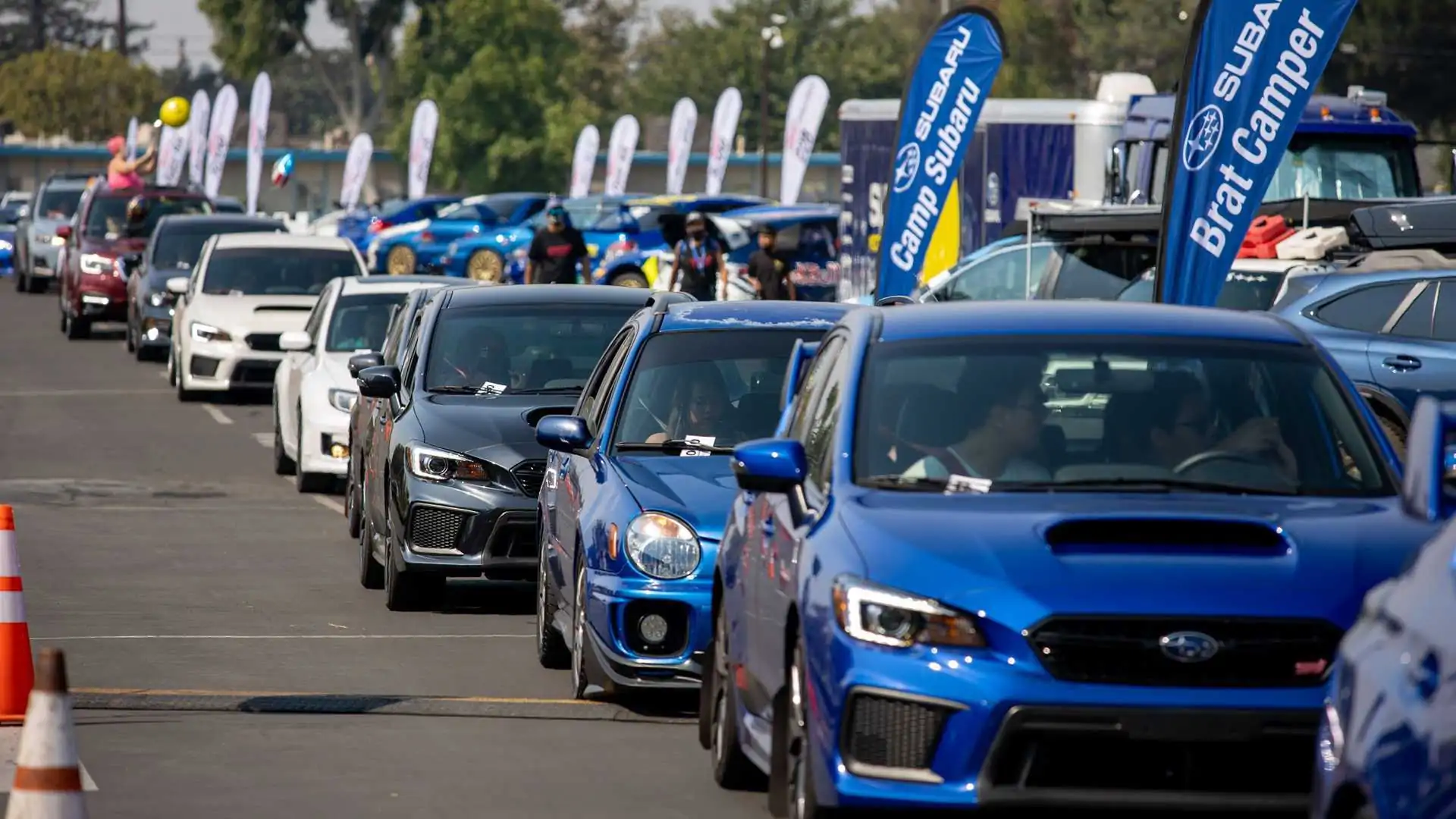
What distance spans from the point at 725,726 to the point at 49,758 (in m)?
2.75

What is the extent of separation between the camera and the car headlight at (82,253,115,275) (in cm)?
3769

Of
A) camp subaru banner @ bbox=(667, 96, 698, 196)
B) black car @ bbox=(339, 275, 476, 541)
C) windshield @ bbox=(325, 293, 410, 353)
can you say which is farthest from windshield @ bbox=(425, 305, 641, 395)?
camp subaru banner @ bbox=(667, 96, 698, 196)

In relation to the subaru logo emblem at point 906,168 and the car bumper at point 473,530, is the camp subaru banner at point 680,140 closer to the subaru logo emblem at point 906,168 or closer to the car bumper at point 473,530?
the subaru logo emblem at point 906,168

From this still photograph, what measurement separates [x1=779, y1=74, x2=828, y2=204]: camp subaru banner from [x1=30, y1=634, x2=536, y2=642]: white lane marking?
35.1 meters

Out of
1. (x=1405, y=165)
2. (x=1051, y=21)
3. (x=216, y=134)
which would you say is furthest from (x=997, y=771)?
(x=1051, y=21)

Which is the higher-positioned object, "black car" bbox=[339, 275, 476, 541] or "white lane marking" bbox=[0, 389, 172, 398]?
"black car" bbox=[339, 275, 476, 541]

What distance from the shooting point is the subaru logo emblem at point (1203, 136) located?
15.9 metres

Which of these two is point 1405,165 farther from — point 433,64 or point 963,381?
point 433,64

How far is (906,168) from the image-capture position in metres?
22.1

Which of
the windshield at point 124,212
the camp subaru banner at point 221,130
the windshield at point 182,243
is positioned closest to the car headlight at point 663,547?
the windshield at point 182,243

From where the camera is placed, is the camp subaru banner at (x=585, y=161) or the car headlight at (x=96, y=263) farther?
the camp subaru banner at (x=585, y=161)

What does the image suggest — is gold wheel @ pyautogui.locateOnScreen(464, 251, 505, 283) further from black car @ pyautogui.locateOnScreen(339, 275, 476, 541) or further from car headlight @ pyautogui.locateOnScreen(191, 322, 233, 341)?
black car @ pyautogui.locateOnScreen(339, 275, 476, 541)

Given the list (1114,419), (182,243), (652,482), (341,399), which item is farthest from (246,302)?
(1114,419)

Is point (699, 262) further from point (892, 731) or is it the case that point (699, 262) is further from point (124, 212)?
point (892, 731)
